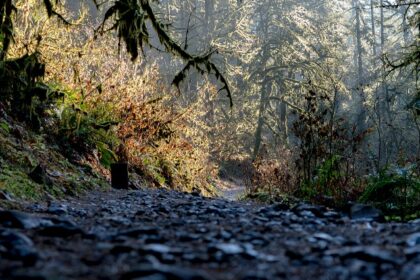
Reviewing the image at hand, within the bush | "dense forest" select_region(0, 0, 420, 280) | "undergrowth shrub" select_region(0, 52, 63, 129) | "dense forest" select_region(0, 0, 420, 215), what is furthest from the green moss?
the bush

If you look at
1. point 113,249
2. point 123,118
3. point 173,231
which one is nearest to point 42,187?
point 173,231

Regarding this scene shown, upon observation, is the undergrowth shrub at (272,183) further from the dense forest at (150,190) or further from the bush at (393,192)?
the bush at (393,192)

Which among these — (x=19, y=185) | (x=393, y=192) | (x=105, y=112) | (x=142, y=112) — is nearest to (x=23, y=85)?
(x=19, y=185)

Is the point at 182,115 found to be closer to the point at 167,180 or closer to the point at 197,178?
the point at 167,180

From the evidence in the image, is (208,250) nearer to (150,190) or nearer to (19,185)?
(19,185)

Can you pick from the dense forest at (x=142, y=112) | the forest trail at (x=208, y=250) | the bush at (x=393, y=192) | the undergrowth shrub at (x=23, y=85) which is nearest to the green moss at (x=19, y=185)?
the dense forest at (x=142, y=112)

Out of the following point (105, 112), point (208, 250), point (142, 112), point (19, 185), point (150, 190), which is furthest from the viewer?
point (142, 112)

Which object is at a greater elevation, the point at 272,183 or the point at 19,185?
the point at 19,185

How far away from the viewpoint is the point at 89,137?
9656 millimetres

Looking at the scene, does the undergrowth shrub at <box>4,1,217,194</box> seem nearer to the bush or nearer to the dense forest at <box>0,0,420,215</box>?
the dense forest at <box>0,0,420,215</box>

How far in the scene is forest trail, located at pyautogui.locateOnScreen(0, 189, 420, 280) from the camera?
7.04ft

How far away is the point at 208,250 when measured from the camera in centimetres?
264

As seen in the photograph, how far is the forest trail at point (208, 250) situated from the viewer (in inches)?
84.4

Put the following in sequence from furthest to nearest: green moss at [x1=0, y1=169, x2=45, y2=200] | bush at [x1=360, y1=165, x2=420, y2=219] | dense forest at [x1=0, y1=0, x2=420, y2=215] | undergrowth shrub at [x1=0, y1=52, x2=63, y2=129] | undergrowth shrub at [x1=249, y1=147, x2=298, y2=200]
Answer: undergrowth shrub at [x1=249, y1=147, x2=298, y2=200] → undergrowth shrub at [x1=0, y1=52, x2=63, y2=129] → dense forest at [x1=0, y1=0, x2=420, y2=215] → bush at [x1=360, y1=165, x2=420, y2=219] → green moss at [x1=0, y1=169, x2=45, y2=200]
